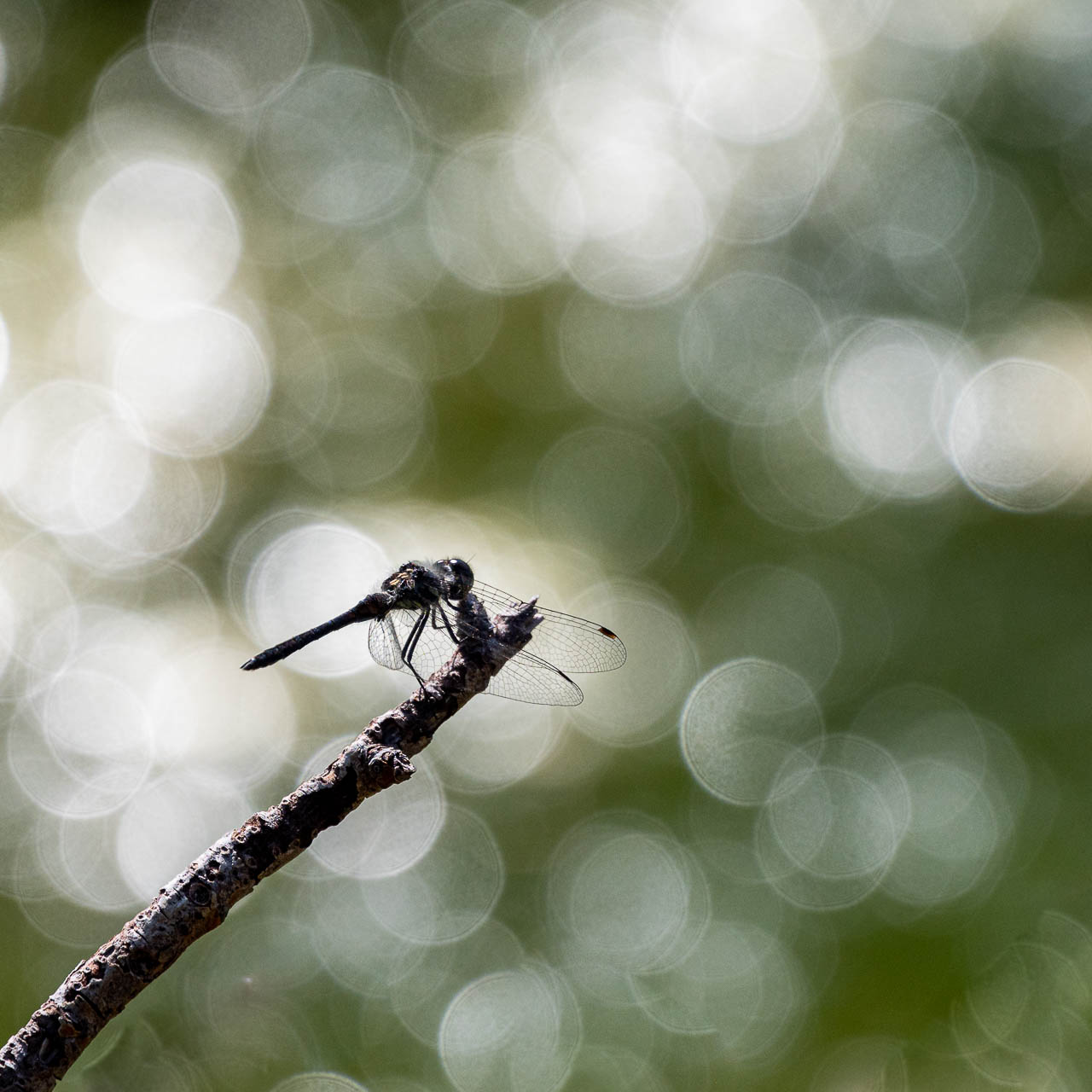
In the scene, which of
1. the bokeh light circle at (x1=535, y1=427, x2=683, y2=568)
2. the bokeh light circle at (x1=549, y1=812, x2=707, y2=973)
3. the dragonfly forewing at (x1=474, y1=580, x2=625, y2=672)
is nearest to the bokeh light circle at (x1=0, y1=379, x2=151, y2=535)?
the bokeh light circle at (x1=535, y1=427, x2=683, y2=568)

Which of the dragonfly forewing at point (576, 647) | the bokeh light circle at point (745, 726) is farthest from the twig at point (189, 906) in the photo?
the bokeh light circle at point (745, 726)

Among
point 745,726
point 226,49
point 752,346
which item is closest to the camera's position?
point 745,726

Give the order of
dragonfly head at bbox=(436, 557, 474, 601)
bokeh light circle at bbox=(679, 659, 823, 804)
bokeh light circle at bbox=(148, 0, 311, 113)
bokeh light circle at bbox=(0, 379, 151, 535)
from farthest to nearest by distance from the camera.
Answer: bokeh light circle at bbox=(148, 0, 311, 113) < bokeh light circle at bbox=(0, 379, 151, 535) < bokeh light circle at bbox=(679, 659, 823, 804) < dragonfly head at bbox=(436, 557, 474, 601)

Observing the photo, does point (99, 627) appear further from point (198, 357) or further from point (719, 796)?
point (719, 796)

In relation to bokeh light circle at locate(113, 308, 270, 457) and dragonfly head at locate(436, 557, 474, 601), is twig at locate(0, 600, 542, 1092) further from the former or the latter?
bokeh light circle at locate(113, 308, 270, 457)

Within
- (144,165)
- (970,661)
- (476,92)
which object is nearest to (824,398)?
(970,661)

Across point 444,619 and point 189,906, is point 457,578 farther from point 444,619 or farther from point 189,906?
point 189,906

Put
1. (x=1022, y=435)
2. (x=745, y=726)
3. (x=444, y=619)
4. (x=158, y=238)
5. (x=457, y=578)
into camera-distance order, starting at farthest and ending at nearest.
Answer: (x=158, y=238) < (x=1022, y=435) < (x=745, y=726) < (x=444, y=619) < (x=457, y=578)

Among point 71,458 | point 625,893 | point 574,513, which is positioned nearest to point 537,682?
point 625,893
